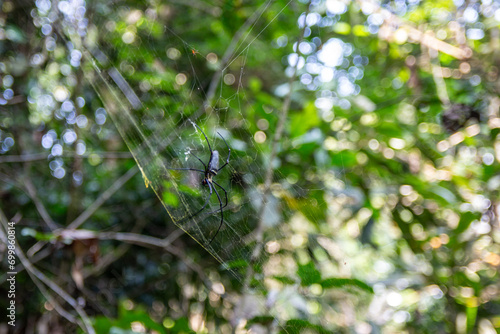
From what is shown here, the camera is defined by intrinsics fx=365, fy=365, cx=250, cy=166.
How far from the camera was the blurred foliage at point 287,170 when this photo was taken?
4.74 feet

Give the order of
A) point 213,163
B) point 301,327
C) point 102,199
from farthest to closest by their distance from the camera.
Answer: point 102,199
point 301,327
point 213,163

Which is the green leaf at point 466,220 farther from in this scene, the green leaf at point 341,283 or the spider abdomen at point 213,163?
the spider abdomen at point 213,163

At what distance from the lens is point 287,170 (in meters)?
1.71

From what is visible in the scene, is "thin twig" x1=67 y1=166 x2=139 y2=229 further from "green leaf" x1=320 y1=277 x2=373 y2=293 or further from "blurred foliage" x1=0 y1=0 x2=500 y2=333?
"green leaf" x1=320 y1=277 x2=373 y2=293

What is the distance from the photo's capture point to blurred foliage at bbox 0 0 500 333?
144 centimetres

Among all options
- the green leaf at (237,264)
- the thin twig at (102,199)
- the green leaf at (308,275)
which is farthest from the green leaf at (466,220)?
the thin twig at (102,199)

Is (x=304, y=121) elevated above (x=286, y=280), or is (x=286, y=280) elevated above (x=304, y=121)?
(x=304, y=121)

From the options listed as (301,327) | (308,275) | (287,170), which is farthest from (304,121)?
(301,327)

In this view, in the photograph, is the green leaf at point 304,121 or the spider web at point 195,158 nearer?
the spider web at point 195,158

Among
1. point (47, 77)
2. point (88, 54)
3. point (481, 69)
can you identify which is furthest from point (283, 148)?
point (47, 77)

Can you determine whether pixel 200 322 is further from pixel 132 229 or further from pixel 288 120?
pixel 288 120

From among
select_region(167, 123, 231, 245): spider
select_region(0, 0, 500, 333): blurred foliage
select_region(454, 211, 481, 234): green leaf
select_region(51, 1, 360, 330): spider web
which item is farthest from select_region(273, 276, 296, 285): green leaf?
select_region(454, 211, 481, 234): green leaf

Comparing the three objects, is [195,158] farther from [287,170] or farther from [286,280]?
[287,170]

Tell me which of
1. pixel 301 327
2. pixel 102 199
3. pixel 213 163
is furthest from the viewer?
pixel 102 199
